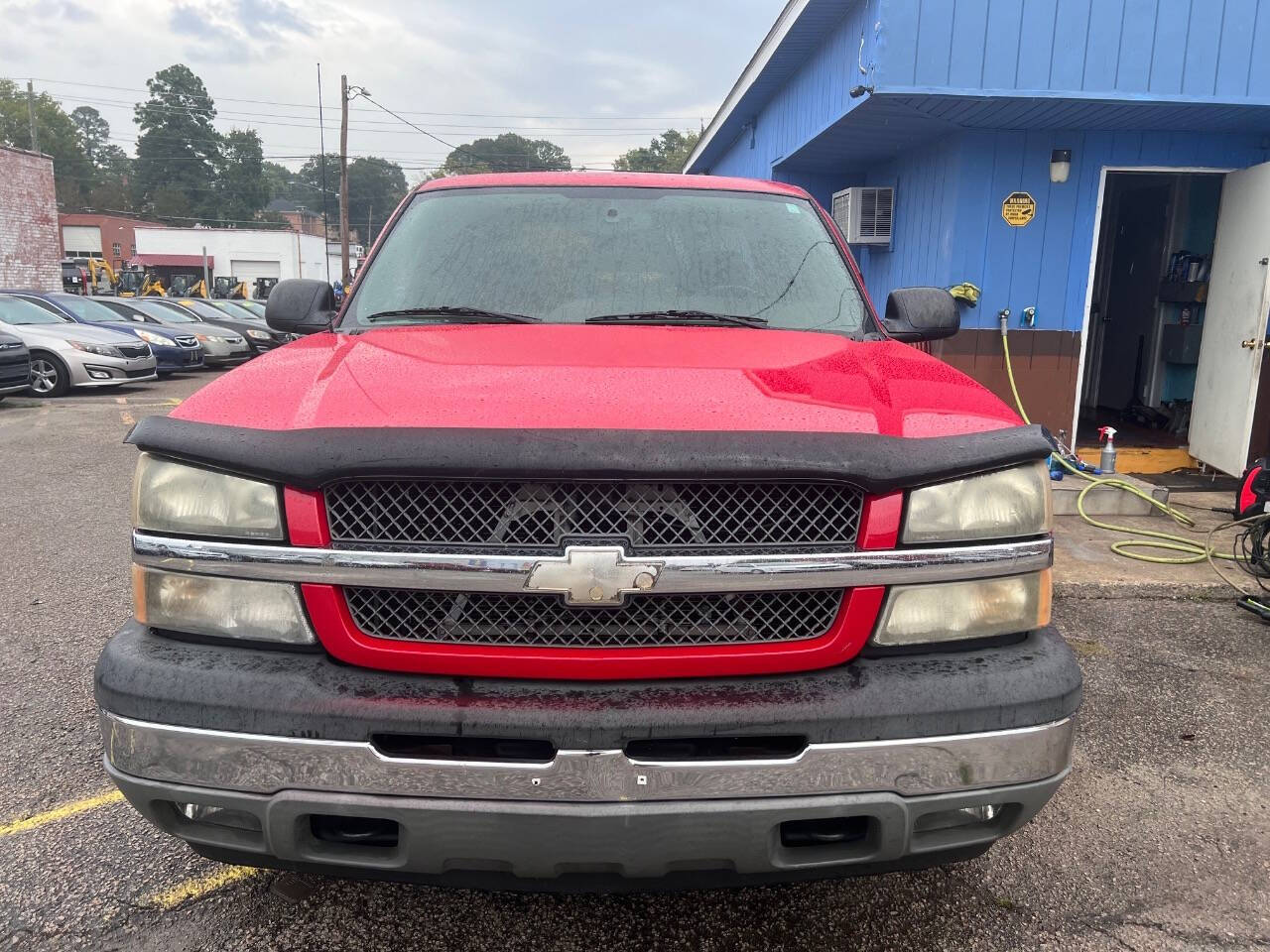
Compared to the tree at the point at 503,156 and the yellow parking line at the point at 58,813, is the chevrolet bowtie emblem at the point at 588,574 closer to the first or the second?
the yellow parking line at the point at 58,813

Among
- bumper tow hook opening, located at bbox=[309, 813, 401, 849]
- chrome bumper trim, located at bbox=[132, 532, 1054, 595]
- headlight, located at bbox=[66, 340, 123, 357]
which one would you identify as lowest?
headlight, located at bbox=[66, 340, 123, 357]

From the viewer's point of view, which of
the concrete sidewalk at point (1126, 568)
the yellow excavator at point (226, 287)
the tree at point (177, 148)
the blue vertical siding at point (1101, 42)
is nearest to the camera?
the concrete sidewalk at point (1126, 568)

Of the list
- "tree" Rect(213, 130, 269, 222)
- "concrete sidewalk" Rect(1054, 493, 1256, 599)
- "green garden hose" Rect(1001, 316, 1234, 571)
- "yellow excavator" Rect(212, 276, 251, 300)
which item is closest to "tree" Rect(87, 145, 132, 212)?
"tree" Rect(213, 130, 269, 222)

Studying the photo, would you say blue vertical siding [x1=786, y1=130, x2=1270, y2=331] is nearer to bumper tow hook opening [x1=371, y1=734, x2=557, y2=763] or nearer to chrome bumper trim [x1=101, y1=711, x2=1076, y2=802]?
chrome bumper trim [x1=101, y1=711, x2=1076, y2=802]

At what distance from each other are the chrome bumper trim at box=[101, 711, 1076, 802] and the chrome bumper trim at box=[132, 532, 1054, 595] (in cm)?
31

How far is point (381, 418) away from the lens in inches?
71.6

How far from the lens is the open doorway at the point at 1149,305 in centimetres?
909

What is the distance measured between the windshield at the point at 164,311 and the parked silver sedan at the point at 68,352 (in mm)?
3850

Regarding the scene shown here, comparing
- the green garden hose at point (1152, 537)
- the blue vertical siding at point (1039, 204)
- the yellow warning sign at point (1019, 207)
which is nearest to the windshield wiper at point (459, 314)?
the green garden hose at point (1152, 537)

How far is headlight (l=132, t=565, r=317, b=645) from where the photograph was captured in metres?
1.82

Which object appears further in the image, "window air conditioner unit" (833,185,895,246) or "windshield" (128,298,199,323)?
"windshield" (128,298,199,323)

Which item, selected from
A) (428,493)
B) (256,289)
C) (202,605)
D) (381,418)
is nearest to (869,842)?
(428,493)

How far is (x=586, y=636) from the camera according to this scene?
178cm

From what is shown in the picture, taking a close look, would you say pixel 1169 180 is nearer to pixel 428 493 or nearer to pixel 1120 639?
pixel 1120 639
